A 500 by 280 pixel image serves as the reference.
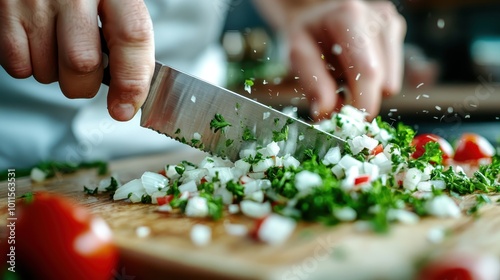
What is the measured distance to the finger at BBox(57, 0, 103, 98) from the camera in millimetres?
1146

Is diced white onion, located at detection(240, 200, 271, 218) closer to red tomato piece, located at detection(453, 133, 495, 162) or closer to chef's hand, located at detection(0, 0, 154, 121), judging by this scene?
chef's hand, located at detection(0, 0, 154, 121)

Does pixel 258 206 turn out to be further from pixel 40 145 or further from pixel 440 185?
pixel 40 145

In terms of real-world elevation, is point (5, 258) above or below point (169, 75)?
→ below

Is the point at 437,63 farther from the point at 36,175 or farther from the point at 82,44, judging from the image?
the point at 82,44

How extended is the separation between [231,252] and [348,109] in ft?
2.41

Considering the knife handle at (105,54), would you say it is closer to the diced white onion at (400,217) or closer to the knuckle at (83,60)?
the knuckle at (83,60)

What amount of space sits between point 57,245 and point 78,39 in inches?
19.0

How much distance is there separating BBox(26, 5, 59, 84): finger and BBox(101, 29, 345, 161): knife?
211 millimetres

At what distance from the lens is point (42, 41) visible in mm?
1194

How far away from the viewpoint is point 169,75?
1.27 metres

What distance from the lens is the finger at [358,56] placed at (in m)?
1.82

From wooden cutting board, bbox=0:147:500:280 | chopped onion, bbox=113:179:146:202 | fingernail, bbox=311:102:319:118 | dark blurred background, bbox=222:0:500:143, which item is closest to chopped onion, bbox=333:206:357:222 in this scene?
wooden cutting board, bbox=0:147:500:280

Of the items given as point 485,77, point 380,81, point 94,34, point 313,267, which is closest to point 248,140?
point 94,34

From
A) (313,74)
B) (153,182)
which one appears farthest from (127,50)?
(313,74)
